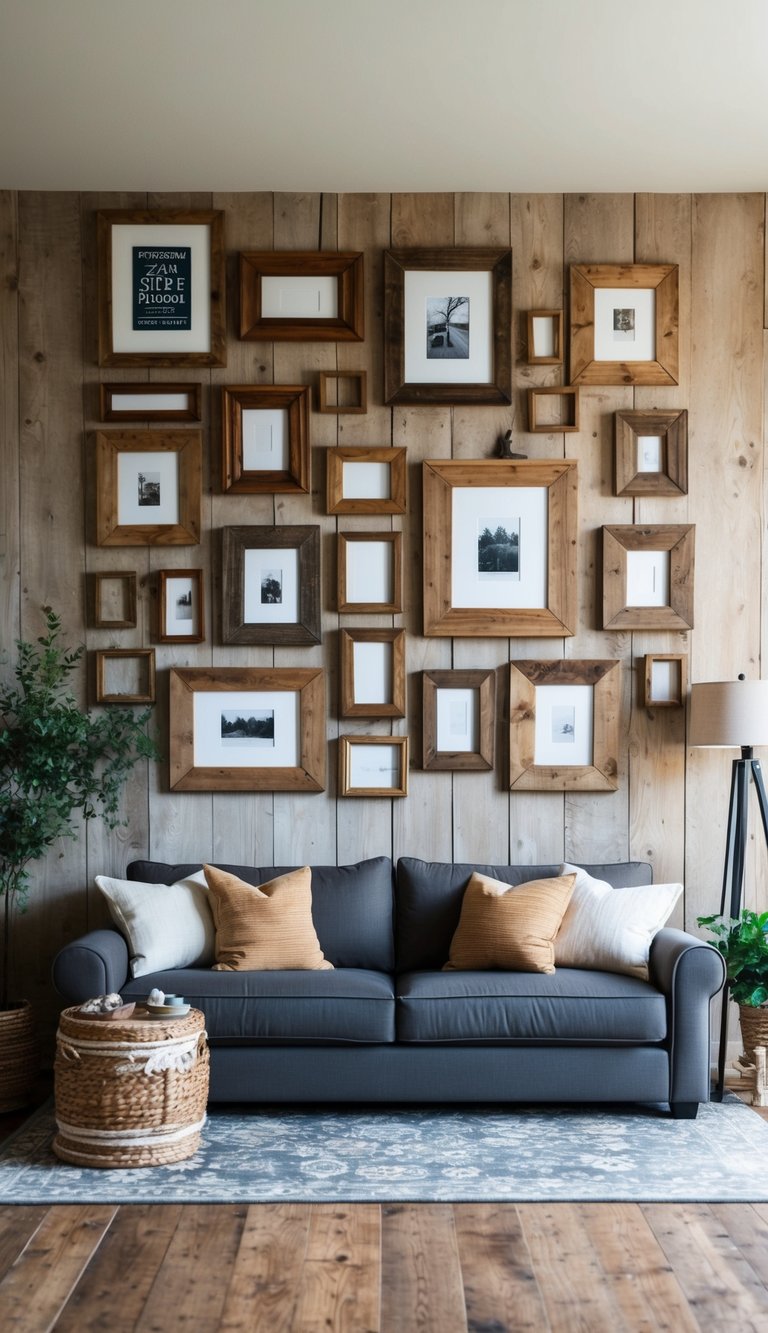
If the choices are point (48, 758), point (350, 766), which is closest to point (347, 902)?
point (350, 766)

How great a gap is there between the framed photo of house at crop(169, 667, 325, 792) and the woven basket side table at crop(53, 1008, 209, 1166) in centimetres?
133

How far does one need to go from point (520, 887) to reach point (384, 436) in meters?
1.77

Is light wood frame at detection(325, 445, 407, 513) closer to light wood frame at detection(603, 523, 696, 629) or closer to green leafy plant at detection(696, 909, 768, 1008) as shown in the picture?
light wood frame at detection(603, 523, 696, 629)

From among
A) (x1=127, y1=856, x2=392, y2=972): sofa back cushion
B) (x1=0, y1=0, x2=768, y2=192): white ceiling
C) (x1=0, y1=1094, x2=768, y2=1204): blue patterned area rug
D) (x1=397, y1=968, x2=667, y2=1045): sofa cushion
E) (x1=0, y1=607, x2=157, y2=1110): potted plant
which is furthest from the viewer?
(x1=127, y1=856, x2=392, y2=972): sofa back cushion

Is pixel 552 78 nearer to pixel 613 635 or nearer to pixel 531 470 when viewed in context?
pixel 531 470

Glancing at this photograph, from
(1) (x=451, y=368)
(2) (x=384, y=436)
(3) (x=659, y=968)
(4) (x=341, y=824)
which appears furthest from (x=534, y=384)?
(3) (x=659, y=968)

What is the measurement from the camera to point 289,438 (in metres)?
4.51

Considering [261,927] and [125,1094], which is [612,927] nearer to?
[261,927]

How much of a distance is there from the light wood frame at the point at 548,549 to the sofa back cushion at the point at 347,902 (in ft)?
3.13

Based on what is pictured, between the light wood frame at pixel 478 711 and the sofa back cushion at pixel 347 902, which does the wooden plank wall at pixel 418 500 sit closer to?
the light wood frame at pixel 478 711

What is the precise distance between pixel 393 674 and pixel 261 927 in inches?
44.0

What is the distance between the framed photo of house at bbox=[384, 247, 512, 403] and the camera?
14.8 ft

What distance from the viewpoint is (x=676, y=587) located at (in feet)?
14.8

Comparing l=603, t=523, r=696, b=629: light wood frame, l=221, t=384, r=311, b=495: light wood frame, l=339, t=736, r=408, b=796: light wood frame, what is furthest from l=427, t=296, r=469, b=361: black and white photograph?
l=339, t=736, r=408, b=796: light wood frame
